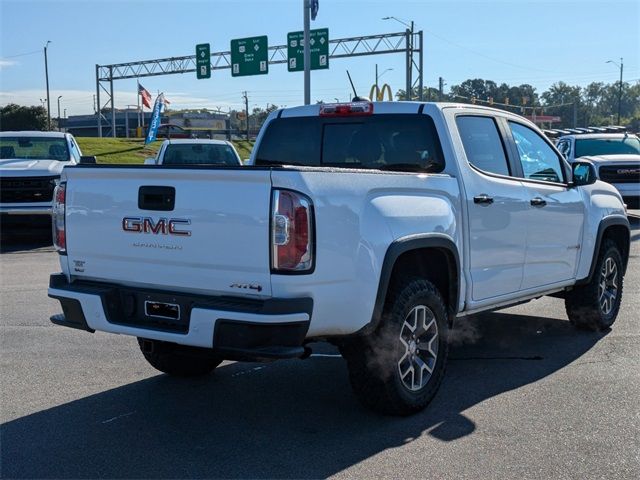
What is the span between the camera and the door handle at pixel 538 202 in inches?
239

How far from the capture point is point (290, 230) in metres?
3.98

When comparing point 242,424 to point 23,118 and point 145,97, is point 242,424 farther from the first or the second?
point 23,118

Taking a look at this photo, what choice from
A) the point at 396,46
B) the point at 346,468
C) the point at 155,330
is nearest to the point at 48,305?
the point at 155,330

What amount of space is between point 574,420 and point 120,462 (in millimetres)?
2758

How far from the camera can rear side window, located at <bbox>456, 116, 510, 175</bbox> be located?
566 centimetres

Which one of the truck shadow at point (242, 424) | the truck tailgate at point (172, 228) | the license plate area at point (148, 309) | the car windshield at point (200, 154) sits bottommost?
the truck shadow at point (242, 424)

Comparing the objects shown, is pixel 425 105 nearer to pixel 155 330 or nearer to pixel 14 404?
pixel 155 330

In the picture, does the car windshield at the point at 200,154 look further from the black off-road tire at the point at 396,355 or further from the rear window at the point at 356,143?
the black off-road tire at the point at 396,355

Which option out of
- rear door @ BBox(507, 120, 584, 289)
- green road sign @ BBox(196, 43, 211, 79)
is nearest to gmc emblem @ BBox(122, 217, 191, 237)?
rear door @ BBox(507, 120, 584, 289)

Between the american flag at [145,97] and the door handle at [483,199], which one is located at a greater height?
the american flag at [145,97]

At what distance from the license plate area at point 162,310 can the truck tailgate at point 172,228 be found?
103mm

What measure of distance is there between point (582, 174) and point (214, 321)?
4.13 m

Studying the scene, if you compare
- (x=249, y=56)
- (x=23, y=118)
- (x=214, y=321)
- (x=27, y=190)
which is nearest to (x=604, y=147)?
(x=27, y=190)

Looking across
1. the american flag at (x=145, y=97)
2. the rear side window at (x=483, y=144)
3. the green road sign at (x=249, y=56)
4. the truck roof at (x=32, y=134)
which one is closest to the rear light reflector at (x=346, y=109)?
the rear side window at (x=483, y=144)
